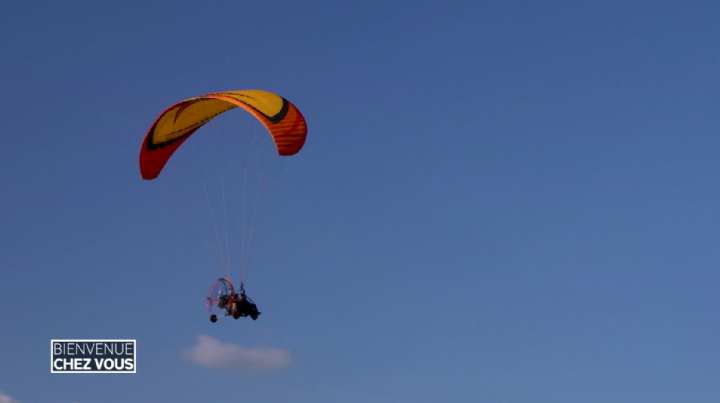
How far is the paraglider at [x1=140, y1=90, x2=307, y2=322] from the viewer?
68250 millimetres

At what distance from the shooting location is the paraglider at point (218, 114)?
68.2 metres

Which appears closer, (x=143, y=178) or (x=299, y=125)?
(x=299, y=125)

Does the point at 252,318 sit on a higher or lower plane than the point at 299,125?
lower

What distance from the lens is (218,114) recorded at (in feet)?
244

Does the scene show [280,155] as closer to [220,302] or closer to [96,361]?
[220,302]

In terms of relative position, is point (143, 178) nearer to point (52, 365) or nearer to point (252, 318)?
point (252, 318)

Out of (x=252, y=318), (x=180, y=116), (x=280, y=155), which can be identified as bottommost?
(x=252, y=318)

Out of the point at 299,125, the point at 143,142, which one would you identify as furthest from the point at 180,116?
the point at 299,125

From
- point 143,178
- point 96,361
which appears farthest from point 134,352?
point 143,178

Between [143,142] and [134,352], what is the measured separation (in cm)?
1799

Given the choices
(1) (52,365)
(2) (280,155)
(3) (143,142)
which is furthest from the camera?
(1) (52,365)

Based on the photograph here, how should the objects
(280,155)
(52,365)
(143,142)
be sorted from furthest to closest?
(52,365)
(143,142)
(280,155)

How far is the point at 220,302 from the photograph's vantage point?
226ft

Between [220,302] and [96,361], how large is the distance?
19.8 metres
